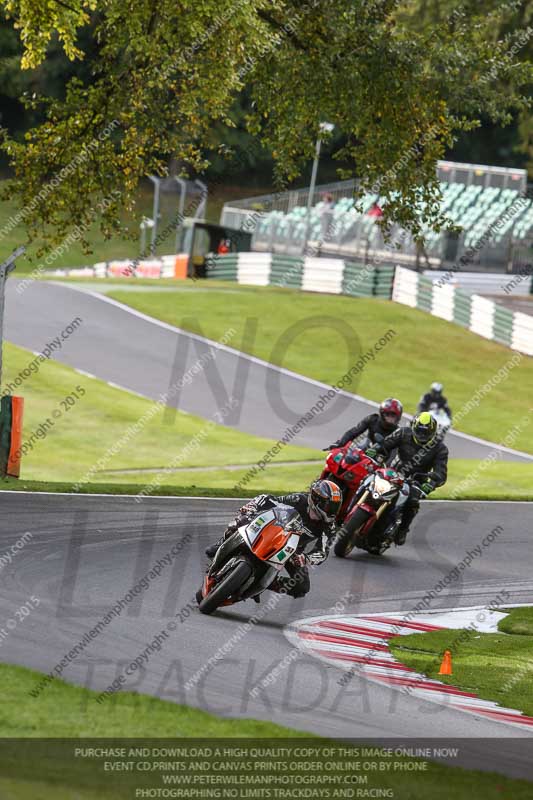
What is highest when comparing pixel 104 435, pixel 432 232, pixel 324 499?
pixel 432 232

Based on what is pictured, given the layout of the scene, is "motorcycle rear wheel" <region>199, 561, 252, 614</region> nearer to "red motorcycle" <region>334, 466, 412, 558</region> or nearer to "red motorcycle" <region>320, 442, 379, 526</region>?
"red motorcycle" <region>334, 466, 412, 558</region>

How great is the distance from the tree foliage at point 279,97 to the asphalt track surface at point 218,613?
5.07 metres

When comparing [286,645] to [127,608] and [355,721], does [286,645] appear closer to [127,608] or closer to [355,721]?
[127,608]

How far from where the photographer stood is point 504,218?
4762 cm

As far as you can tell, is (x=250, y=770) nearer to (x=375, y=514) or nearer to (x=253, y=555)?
(x=253, y=555)

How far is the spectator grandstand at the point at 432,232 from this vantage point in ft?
145

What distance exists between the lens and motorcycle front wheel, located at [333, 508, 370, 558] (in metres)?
14.2

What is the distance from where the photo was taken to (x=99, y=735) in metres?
6.88

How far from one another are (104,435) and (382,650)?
→ 607 inches

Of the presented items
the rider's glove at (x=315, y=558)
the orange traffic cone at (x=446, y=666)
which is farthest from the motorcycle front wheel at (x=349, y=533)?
the orange traffic cone at (x=446, y=666)

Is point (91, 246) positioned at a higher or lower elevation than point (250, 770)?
lower

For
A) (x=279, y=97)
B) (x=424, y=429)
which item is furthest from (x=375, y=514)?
(x=279, y=97)

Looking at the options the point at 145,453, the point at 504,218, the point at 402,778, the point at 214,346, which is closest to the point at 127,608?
the point at 402,778

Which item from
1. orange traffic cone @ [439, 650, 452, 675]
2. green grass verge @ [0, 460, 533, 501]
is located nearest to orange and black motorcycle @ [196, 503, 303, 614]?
orange traffic cone @ [439, 650, 452, 675]
